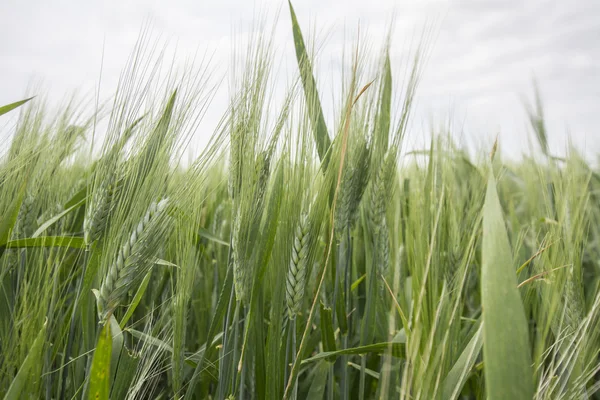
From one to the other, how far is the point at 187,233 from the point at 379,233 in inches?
16.7

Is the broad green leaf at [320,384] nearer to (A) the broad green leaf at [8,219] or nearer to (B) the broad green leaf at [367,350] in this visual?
(B) the broad green leaf at [367,350]

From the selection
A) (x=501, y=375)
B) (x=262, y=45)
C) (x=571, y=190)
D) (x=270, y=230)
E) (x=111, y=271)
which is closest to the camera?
(x=501, y=375)

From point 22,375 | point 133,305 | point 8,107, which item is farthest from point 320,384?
point 8,107

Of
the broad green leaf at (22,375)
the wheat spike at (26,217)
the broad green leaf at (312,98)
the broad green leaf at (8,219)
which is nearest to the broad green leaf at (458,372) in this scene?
the broad green leaf at (312,98)

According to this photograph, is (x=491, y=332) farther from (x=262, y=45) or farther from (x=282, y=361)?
(x=262, y=45)

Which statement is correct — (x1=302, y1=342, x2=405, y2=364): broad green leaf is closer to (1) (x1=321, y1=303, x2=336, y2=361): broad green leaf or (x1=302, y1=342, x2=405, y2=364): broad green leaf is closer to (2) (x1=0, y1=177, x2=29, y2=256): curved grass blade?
(1) (x1=321, y1=303, x2=336, y2=361): broad green leaf

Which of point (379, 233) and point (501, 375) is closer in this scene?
point (501, 375)

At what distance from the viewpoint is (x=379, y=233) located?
0.94 m

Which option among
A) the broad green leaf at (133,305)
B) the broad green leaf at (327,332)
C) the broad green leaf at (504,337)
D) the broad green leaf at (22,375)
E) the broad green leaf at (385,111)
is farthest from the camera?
the broad green leaf at (385,111)

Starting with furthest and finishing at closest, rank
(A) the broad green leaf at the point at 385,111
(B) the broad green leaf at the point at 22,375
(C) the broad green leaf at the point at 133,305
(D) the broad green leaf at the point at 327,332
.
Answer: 1. (A) the broad green leaf at the point at 385,111
2. (D) the broad green leaf at the point at 327,332
3. (C) the broad green leaf at the point at 133,305
4. (B) the broad green leaf at the point at 22,375

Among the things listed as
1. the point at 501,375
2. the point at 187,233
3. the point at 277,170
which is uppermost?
the point at 277,170

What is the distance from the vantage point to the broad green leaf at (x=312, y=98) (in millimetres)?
763

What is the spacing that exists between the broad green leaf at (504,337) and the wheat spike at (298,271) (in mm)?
332

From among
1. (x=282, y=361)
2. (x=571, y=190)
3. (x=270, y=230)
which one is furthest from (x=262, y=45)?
(x=571, y=190)
